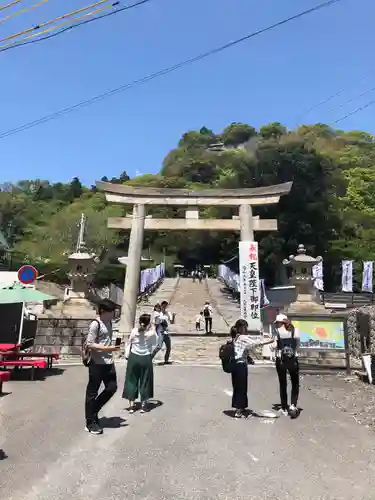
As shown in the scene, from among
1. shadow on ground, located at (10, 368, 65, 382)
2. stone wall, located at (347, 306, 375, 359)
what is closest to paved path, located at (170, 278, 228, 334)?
stone wall, located at (347, 306, 375, 359)

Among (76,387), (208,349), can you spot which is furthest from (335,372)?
(76,387)

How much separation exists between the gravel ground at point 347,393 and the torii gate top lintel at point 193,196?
10058mm

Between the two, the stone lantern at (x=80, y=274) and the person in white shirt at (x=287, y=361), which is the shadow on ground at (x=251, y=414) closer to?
the person in white shirt at (x=287, y=361)

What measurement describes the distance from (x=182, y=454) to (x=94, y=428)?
1.33 meters

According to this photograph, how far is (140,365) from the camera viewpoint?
6461mm

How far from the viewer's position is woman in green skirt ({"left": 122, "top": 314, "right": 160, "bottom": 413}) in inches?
254

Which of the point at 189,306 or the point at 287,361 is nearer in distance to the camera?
the point at 287,361

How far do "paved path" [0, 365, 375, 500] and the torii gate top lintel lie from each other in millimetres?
12395

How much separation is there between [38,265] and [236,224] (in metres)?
25.0

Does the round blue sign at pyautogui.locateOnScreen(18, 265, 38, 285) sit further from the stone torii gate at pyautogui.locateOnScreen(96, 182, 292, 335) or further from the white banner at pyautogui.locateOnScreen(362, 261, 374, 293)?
the white banner at pyautogui.locateOnScreen(362, 261, 374, 293)

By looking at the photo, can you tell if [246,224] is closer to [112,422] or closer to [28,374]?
[28,374]

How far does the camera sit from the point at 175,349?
14844mm

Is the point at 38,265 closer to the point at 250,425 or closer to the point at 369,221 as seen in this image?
the point at 369,221

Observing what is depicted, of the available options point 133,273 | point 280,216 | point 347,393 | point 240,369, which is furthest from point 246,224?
point 280,216
